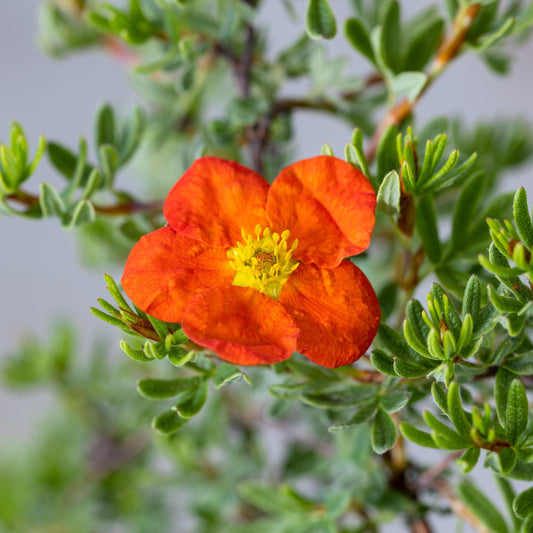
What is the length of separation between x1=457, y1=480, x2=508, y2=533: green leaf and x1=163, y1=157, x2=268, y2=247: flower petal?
31 cm

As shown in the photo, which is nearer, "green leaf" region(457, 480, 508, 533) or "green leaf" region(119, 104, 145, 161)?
"green leaf" region(457, 480, 508, 533)

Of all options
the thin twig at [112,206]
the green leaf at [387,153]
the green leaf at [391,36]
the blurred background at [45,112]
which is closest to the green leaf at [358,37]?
the green leaf at [391,36]

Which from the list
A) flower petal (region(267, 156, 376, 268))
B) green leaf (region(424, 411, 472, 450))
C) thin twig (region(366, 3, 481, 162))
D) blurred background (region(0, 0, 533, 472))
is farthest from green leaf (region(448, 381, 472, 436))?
blurred background (region(0, 0, 533, 472))

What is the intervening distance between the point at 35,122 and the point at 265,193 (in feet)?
5.98

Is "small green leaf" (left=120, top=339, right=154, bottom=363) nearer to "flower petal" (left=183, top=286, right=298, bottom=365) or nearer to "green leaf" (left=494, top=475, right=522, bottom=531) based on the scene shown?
"flower petal" (left=183, top=286, right=298, bottom=365)

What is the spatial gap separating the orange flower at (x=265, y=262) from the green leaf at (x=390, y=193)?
2 centimetres

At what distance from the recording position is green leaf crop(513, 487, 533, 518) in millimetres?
425

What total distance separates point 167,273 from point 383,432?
20 centimetres

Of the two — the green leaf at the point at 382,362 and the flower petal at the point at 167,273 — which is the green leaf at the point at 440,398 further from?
the flower petal at the point at 167,273

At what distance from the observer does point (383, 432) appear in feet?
1.54

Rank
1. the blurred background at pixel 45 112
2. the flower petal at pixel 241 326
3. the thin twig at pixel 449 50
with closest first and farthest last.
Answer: the flower petal at pixel 241 326 → the thin twig at pixel 449 50 → the blurred background at pixel 45 112

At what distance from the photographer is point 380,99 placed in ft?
2.35

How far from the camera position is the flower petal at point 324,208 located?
42 centimetres

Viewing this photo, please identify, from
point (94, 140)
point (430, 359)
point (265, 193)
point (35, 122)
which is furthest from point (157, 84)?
point (35, 122)
